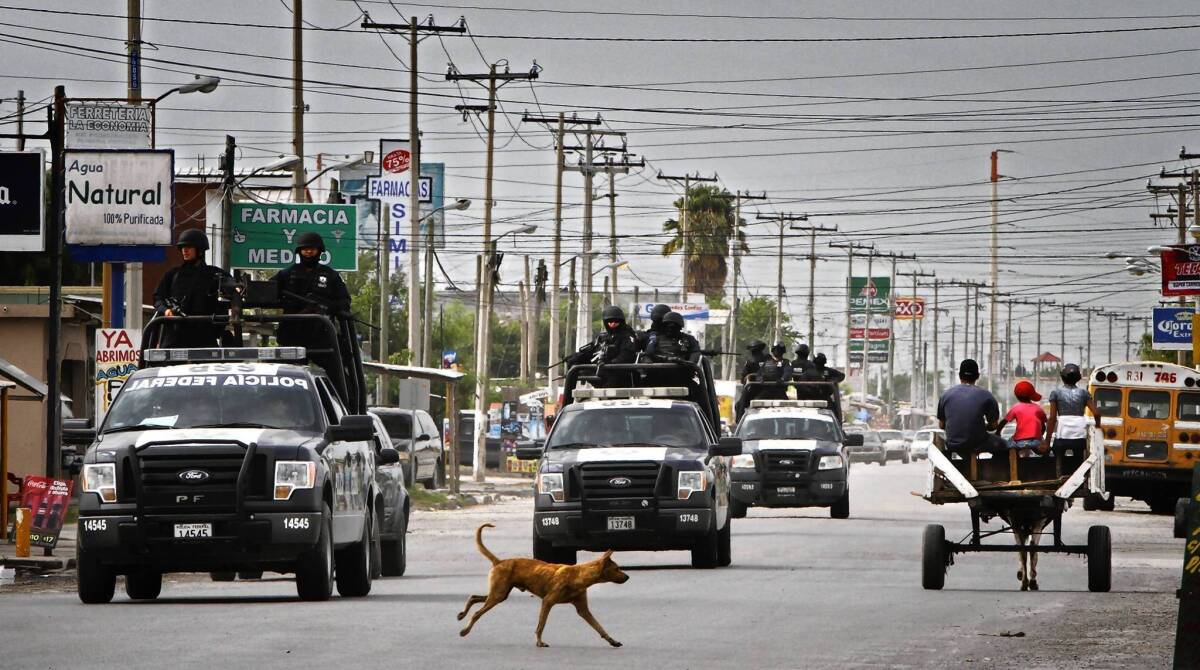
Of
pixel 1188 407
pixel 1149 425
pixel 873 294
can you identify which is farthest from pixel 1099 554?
pixel 873 294

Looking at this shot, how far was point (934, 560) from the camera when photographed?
61.5ft

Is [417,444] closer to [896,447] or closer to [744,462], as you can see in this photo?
[744,462]

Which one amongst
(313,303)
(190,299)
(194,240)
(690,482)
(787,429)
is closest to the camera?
(190,299)

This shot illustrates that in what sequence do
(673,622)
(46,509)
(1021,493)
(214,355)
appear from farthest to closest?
1. (46,509)
2. (1021,493)
3. (214,355)
4. (673,622)

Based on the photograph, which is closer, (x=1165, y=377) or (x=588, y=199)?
(x=1165, y=377)

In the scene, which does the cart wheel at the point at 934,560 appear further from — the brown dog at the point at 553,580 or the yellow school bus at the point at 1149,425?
the yellow school bus at the point at 1149,425

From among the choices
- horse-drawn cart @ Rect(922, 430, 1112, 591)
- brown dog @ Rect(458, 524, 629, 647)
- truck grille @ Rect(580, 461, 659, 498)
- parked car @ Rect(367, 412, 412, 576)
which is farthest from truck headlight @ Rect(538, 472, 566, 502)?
brown dog @ Rect(458, 524, 629, 647)

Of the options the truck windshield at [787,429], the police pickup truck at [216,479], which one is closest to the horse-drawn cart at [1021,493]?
the police pickup truck at [216,479]

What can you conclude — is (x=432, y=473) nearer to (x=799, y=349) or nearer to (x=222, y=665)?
(x=799, y=349)

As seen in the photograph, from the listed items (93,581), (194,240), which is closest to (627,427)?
(194,240)

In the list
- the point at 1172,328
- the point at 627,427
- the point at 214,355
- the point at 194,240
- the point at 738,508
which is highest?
the point at 194,240

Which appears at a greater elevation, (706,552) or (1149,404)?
(1149,404)

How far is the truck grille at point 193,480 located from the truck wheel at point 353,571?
1738mm

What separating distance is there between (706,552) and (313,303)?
221 inches
